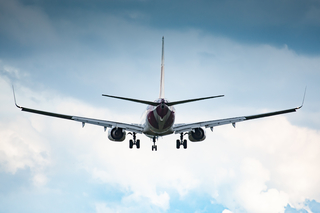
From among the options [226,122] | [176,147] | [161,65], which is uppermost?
[161,65]

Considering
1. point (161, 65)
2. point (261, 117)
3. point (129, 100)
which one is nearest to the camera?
point (129, 100)

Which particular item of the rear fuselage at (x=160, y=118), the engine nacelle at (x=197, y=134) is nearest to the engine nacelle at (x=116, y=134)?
the rear fuselage at (x=160, y=118)

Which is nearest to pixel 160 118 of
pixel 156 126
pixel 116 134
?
pixel 156 126

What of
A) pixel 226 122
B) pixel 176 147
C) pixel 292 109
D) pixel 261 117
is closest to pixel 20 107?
pixel 176 147

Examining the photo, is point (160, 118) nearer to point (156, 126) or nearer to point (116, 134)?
point (156, 126)

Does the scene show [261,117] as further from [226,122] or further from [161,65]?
[161,65]

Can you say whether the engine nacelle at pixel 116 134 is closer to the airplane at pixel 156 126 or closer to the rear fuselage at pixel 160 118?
the airplane at pixel 156 126

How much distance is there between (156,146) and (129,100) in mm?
13645

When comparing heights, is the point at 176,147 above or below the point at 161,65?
below

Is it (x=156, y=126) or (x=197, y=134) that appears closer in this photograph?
(x=156, y=126)

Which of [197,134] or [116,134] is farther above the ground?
[197,134]

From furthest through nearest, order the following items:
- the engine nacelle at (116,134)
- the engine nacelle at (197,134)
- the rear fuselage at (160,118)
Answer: the engine nacelle at (197,134) < the engine nacelle at (116,134) < the rear fuselage at (160,118)

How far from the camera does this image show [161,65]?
47375 millimetres

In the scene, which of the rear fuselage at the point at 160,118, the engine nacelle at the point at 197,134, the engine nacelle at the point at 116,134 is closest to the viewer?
the rear fuselage at the point at 160,118
